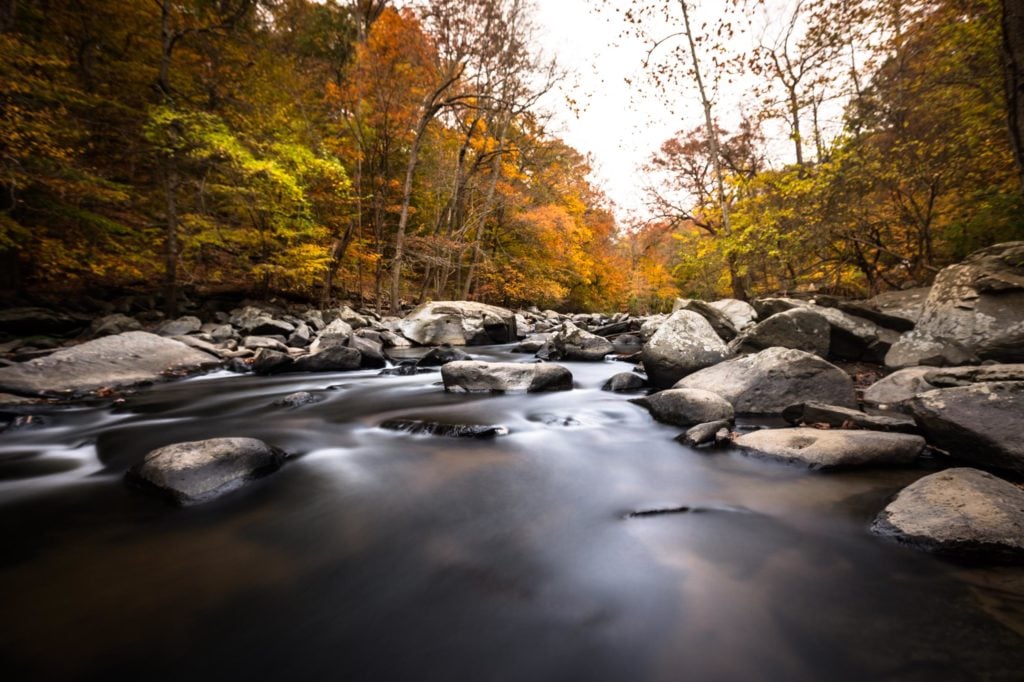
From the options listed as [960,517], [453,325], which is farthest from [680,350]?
[453,325]

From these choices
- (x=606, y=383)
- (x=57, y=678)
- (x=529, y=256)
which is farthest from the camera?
(x=529, y=256)

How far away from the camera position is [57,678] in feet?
3.90

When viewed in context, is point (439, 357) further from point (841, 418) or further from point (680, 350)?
point (841, 418)

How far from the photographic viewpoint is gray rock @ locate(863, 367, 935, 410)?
3.82 metres

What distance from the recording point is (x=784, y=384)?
157 inches

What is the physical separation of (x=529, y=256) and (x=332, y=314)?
1174 centimetres

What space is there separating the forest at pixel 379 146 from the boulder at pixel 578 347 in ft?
16.7

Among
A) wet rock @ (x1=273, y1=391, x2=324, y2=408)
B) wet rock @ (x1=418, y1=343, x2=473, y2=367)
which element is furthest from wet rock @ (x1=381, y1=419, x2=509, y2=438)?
wet rock @ (x1=418, y1=343, x2=473, y2=367)

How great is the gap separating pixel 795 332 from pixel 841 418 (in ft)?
8.05

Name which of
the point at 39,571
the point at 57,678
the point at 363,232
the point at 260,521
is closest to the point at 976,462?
the point at 260,521

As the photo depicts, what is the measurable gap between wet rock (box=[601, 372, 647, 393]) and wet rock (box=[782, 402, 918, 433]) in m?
1.83

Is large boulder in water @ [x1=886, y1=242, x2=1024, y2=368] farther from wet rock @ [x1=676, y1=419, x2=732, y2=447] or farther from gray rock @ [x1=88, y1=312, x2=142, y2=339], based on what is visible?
gray rock @ [x1=88, y1=312, x2=142, y2=339]

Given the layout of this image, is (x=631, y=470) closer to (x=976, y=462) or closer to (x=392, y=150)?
(x=976, y=462)

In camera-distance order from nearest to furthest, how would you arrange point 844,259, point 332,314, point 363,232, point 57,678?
point 57,678
point 844,259
point 332,314
point 363,232
